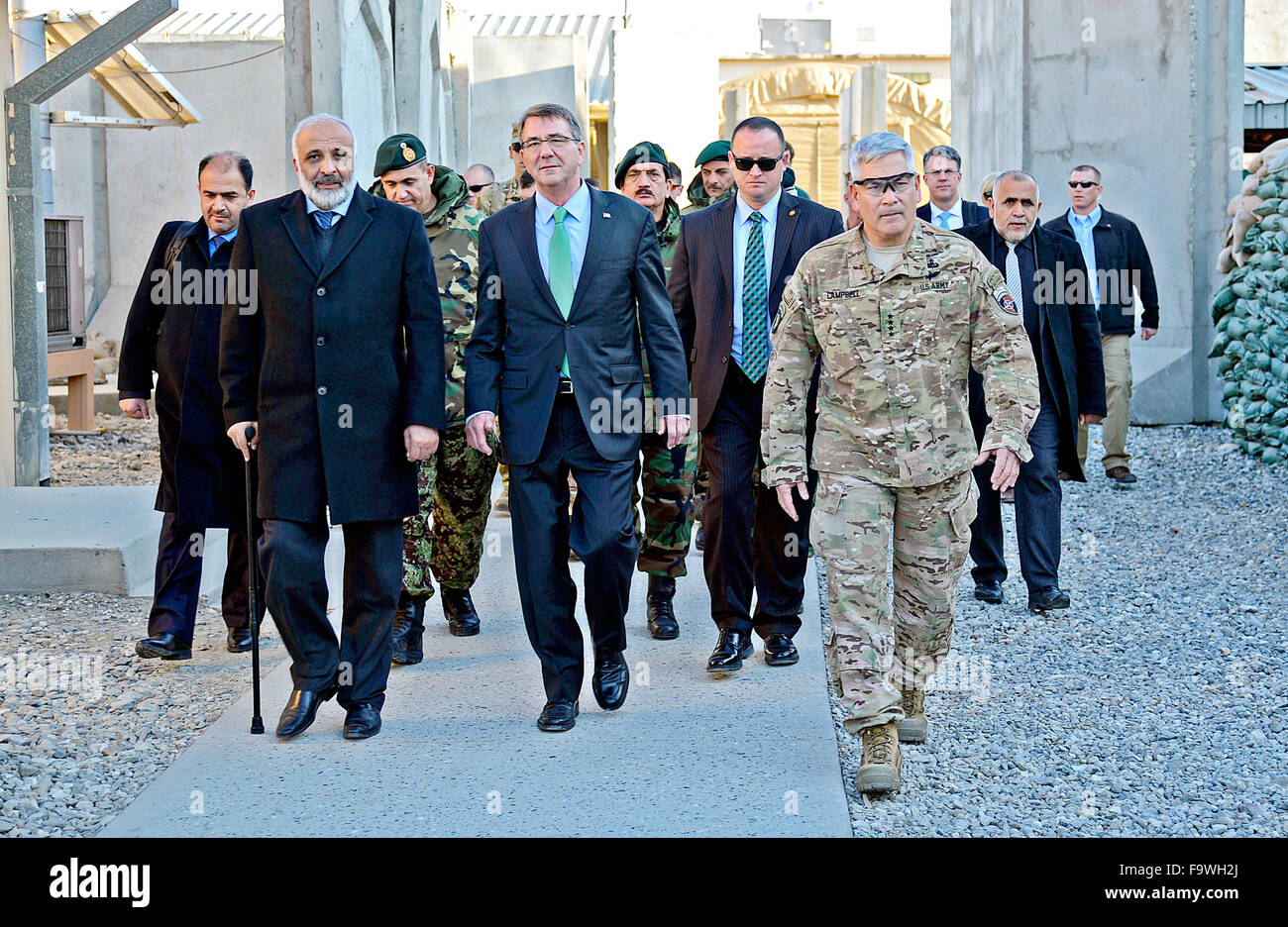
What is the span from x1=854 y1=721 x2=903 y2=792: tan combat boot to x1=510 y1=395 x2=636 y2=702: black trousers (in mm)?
1060

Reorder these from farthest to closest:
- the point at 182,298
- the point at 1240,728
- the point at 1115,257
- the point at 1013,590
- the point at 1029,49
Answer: the point at 1029,49 → the point at 1115,257 → the point at 1013,590 → the point at 182,298 → the point at 1240,728

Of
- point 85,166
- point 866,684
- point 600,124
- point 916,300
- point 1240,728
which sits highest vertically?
point 600,124

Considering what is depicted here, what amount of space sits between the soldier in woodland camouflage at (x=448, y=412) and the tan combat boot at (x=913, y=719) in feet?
6.81

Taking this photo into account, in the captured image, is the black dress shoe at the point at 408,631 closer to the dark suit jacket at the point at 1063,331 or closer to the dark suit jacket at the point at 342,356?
the dark suit jacket at the point at 342,356

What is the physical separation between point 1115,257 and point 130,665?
7358 millimetres

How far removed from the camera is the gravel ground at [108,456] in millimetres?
11227

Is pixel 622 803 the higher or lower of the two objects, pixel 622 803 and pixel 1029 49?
the lower

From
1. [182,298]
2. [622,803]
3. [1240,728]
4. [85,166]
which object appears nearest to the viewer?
[622,803]

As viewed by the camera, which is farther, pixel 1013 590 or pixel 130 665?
pixel 1013 590

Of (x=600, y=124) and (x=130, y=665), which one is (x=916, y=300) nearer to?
(x=130, y=665)

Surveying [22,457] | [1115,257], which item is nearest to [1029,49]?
[1115,257]

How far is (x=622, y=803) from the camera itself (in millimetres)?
4395

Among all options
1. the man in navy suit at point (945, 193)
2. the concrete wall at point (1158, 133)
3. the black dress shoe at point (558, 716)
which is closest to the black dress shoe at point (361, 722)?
the black dress shoe at point (558, 716)

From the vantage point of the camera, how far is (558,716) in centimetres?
515
